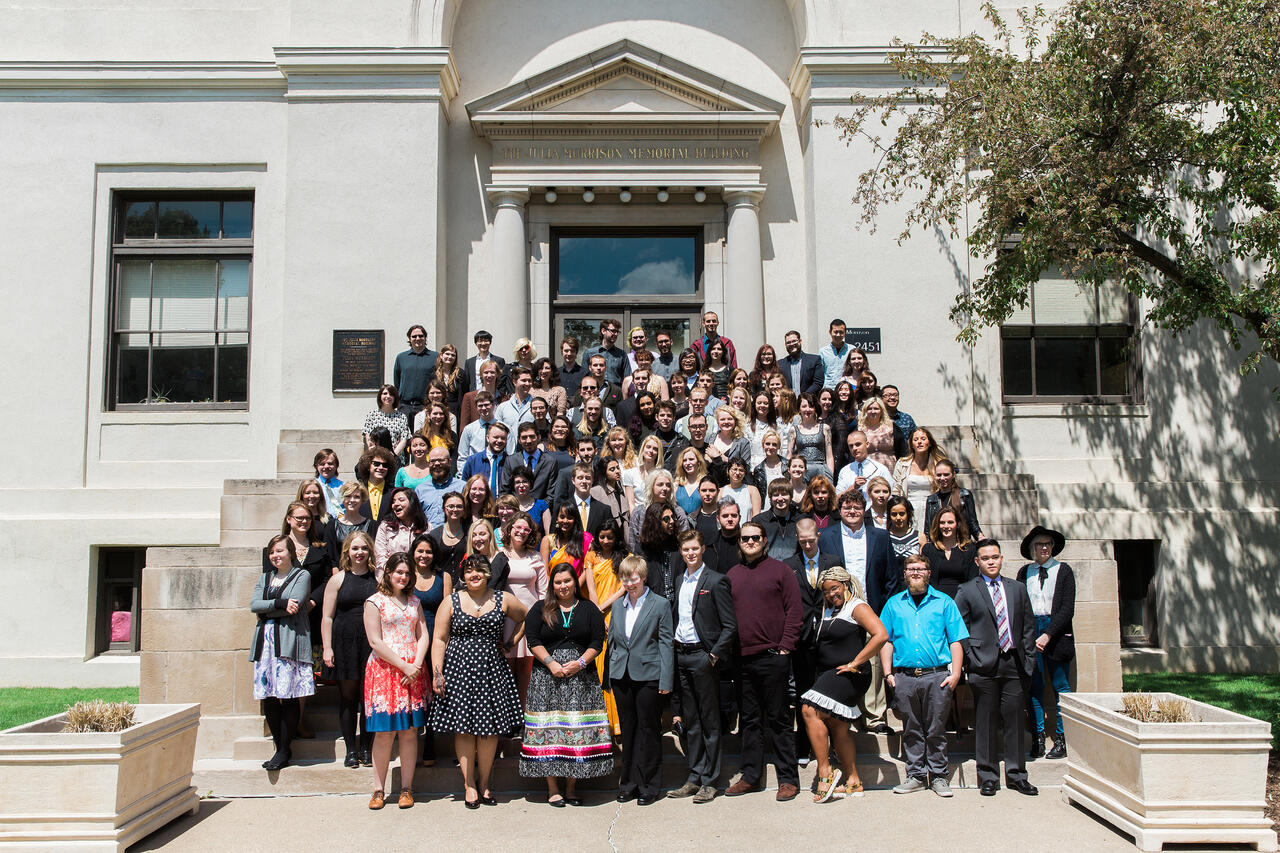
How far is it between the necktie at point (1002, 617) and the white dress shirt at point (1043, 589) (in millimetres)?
651

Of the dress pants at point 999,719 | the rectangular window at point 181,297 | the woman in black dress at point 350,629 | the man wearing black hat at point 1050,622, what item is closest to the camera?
the dress pants at point 999,719

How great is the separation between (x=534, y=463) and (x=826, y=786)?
3867 mm

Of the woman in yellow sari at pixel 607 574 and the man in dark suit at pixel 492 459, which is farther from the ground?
the man in dark suit at pixel 492 459

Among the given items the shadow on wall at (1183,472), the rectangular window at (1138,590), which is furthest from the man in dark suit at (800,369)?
the rectangular window at (1138,590)

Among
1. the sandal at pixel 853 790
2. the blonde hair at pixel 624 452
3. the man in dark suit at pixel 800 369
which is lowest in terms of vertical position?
the sandal at pixel 853 790

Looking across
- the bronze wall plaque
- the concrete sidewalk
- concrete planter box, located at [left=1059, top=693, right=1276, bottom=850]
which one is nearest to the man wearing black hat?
the concrete sidewalk

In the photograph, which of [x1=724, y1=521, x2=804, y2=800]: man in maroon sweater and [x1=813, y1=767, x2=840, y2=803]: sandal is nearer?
[x1=813, y1=767, x2=840, y2=803]: sandal

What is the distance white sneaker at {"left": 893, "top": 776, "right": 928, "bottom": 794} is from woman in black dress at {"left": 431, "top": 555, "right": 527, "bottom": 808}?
9.44ft

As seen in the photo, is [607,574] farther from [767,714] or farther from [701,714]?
[767,714]

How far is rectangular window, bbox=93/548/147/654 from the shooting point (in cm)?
1348

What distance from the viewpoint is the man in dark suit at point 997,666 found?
26.9 ft

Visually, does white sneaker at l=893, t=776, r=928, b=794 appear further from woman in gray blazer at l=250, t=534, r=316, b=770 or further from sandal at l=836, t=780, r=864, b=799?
woman in gray blazer at l=250, t=534, r=316, b=770

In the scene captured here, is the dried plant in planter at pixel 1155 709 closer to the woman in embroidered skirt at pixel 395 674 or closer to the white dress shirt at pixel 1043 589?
the white dress shirt at pixel 1043 589

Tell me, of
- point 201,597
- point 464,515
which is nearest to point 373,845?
point 464,515
